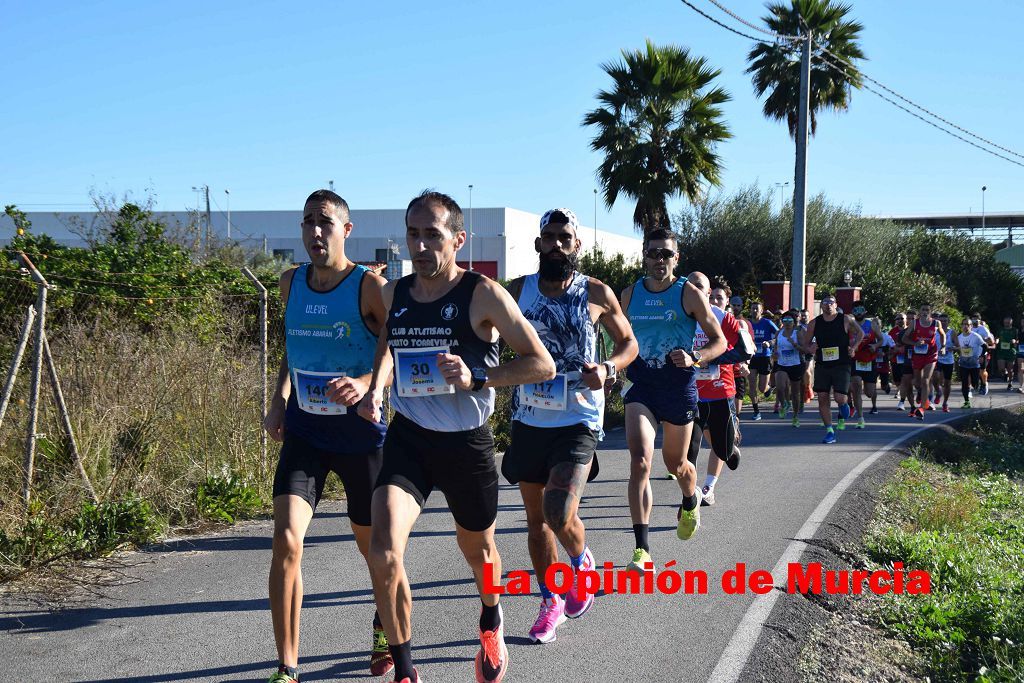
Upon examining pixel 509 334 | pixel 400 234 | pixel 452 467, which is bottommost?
pixel 452 467

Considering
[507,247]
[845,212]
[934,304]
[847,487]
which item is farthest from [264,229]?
[847,487]

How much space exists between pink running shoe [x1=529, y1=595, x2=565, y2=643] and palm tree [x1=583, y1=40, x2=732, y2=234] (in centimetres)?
2172

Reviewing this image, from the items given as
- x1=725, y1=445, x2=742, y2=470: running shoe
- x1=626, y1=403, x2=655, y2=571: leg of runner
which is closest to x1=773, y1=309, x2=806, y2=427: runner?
x1=725, y1=445, x2=742, y2=470: running shoe

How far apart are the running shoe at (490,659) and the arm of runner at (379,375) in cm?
105

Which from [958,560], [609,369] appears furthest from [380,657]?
[958,560]

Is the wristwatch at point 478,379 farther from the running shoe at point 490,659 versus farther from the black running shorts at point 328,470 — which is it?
the running shoe at point 490,659

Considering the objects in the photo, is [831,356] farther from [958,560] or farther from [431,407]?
[431,407]

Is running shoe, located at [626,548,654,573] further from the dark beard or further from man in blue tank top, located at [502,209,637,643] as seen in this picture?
the dark beard

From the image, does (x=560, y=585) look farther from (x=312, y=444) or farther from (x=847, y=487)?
(x=847, y=487)

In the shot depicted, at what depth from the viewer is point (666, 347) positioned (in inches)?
269

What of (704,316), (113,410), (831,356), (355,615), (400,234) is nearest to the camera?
(355,615)

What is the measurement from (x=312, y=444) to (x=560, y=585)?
5.92 ft

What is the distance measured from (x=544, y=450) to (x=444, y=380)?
1258 mm

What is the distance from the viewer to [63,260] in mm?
11477
